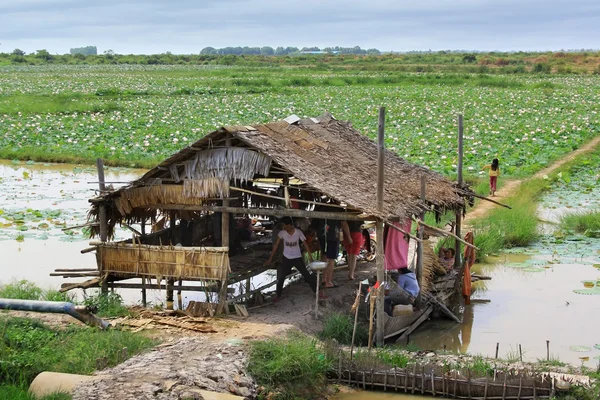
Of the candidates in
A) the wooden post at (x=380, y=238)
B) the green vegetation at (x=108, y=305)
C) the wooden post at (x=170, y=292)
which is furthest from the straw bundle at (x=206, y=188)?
the wooden post at (x=380, y=238)

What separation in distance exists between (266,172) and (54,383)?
3.58 meters

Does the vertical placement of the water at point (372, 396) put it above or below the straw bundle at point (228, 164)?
below

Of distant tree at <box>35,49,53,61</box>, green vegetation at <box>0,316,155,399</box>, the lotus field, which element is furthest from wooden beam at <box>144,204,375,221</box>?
distant tree at <box>35,49,53,61</box>

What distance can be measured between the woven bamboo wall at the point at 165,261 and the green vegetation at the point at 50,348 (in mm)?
1406

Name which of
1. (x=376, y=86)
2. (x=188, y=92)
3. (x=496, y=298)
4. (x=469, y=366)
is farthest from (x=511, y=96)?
(x=469, y=366)

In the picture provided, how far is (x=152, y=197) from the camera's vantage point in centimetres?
1016

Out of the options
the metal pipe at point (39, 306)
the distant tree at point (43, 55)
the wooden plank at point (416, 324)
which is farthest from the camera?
the distant tree at point (43, 55)

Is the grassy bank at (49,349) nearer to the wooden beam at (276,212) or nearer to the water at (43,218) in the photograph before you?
the wooden beam at (276,212)

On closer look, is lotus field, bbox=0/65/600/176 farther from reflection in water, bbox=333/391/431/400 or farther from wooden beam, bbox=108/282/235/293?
reflection in water, bbox=333/391/431/400

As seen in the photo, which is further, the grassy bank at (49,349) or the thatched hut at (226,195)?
the thatched hut at (226,195)

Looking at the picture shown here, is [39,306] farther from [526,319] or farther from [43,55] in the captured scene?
[43,55]

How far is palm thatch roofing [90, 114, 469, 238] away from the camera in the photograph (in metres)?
9.61

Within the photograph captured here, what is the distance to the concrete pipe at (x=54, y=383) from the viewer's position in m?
7.05

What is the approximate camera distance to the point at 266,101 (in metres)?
36.5
